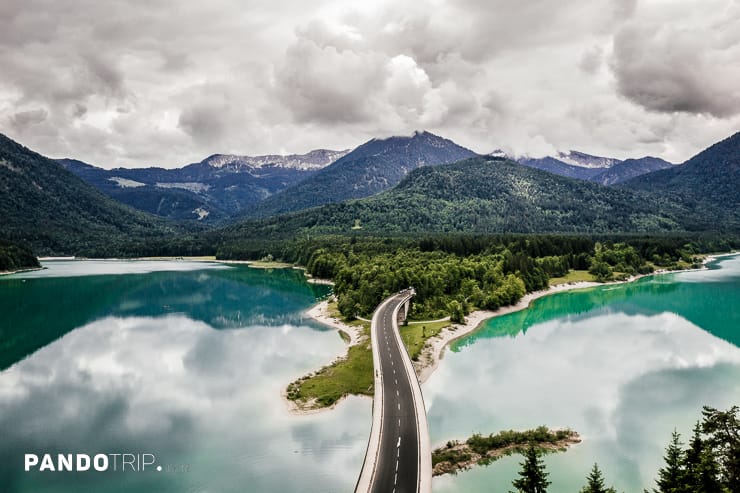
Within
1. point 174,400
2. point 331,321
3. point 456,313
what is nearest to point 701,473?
point 174,400

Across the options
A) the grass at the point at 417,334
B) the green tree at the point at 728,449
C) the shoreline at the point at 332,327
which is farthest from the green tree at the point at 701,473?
the grass at the point at 417,334

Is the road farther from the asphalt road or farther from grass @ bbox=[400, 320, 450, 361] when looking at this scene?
grass @ bbox=[400, 320, 450, 361]

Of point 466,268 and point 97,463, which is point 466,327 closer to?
point 466,268

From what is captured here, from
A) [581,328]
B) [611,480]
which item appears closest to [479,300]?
[581,328]

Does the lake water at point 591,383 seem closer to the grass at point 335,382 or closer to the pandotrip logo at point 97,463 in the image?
the grass at point 335,382

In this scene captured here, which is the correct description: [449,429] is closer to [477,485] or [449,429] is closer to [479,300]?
[477,485]

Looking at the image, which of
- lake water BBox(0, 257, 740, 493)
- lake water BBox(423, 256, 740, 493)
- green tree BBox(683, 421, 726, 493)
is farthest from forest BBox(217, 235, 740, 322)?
green tree BBox(683, 421, 726, 493)
